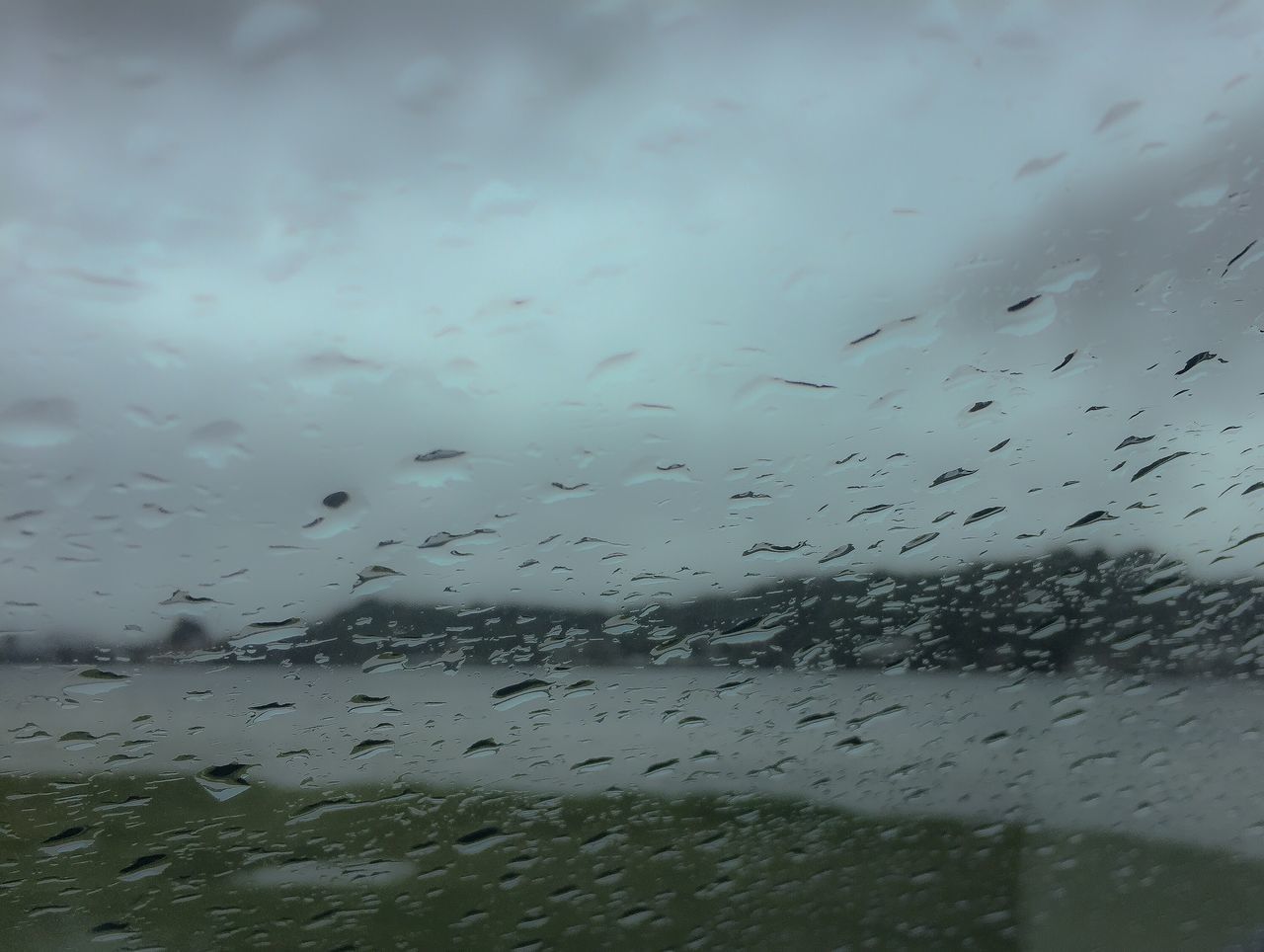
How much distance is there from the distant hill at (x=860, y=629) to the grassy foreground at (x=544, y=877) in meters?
0.61

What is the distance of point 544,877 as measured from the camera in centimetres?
386

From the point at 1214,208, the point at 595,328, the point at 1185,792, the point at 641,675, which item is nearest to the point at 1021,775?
the point at 1185,792

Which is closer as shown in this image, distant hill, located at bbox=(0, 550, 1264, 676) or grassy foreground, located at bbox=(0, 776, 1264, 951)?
distant hill, located at bbox=(0, 550, 1264, 676)

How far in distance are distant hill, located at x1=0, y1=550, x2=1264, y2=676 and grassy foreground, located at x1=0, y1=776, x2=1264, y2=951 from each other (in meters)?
0.61

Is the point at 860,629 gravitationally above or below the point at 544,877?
above

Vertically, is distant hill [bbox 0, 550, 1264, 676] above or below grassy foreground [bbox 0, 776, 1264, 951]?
above

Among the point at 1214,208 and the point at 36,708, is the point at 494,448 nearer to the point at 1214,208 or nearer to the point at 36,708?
the point at 36,708

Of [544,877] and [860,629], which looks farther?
[860,629]

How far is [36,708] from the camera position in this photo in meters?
3.14

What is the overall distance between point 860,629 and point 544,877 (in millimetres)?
1581

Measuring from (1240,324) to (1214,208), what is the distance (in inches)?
22.5

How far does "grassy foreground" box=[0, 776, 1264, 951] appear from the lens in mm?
3396

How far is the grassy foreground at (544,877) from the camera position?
11.1 ft

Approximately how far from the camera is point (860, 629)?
13.4 ft
